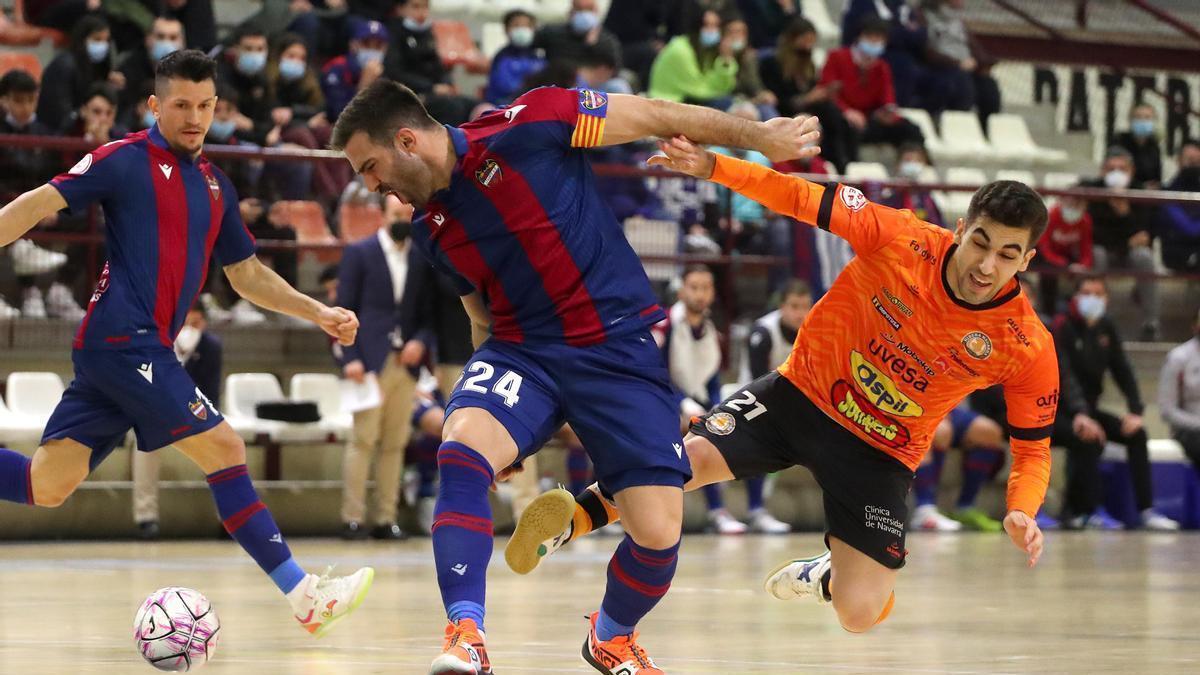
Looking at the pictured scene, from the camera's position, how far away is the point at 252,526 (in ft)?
24.6

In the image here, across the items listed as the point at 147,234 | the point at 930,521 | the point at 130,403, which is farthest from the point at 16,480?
the point at 930,521

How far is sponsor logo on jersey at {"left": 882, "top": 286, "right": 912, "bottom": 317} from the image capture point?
6.86 meters

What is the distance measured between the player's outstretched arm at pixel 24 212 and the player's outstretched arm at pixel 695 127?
2.27 m

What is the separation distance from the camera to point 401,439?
44.3 ft

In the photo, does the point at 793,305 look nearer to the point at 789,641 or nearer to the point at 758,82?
the point at 758,82

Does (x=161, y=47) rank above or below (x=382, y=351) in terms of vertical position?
above

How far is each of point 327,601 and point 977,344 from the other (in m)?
2.56

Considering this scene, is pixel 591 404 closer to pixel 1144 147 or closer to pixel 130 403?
pixel 130 403

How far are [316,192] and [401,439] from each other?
7.13 feet

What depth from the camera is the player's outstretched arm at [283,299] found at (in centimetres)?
746

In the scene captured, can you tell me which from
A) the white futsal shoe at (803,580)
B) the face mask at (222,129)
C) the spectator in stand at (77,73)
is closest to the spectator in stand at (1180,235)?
the face mask at (222,129)

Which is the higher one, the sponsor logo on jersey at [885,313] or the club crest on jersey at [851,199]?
the club crest on jersey at [851,199]

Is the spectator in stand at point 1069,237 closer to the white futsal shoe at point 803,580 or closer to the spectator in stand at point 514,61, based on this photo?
the spectator in stand at point 514,61

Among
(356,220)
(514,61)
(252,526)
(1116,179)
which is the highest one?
(514,61)
